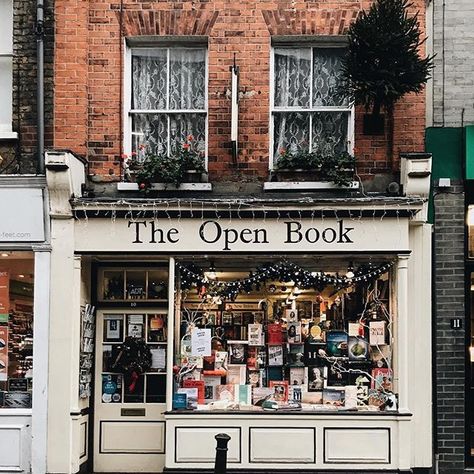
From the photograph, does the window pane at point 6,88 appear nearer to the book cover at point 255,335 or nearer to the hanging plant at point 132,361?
the hanging plant at point 132,361

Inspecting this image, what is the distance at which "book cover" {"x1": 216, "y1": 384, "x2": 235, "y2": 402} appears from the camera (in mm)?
10938

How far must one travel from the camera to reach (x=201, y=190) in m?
11.0

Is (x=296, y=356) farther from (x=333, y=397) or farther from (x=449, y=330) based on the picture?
(x=449, y=330)

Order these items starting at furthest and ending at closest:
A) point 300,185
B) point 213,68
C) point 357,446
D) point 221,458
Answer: point 213,68 < point 300,185 < point 357,446 < point 221,458

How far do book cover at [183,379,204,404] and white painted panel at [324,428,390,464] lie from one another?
5.42ft

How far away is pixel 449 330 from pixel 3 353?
19.2 ft

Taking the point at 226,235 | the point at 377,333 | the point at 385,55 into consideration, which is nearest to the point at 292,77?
the point at 385,55

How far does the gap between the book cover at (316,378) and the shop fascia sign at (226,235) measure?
161cm

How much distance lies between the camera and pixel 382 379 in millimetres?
10781

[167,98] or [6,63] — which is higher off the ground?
[6,63]

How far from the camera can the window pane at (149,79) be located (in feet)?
37.5

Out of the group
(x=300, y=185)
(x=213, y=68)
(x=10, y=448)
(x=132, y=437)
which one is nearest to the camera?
(x=10, y=448)

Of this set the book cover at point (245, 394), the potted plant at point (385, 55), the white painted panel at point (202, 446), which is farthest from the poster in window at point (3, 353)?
the potted plant at point (385, 55)

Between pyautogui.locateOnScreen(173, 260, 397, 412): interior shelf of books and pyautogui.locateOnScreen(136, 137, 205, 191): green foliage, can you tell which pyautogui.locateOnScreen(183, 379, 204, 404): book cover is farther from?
pyautogui.locateOnScreen(136, 137, 205, 191): green foliage
